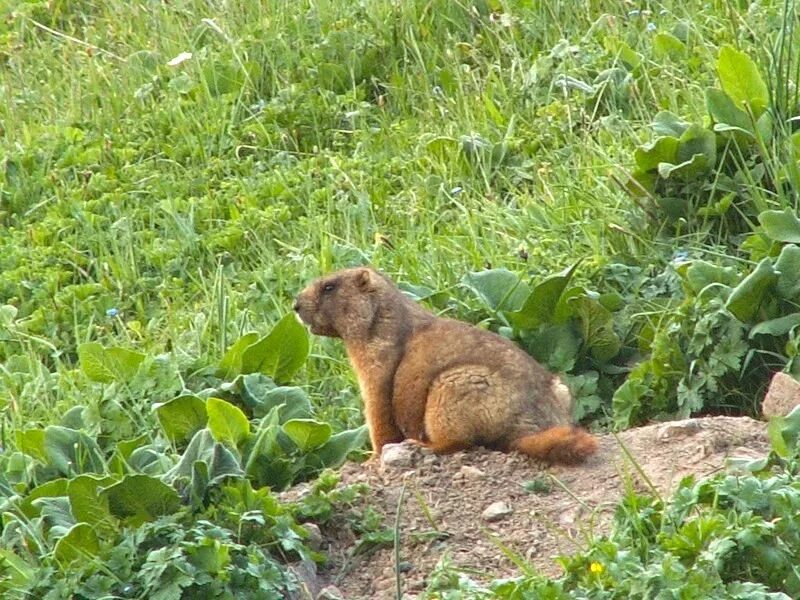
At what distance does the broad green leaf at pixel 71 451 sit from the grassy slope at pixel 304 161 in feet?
2.98

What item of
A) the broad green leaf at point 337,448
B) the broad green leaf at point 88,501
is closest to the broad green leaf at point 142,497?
the broad green leaf at point 88,501

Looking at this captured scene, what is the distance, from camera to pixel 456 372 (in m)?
5.57

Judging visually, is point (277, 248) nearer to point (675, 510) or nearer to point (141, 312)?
point (141, 312)

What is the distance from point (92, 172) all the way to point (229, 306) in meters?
2.05

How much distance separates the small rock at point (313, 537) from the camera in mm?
4688

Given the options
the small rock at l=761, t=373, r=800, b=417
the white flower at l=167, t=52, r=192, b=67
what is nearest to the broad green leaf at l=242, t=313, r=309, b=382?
the small rock at l=761, t=373, r=800, b=417

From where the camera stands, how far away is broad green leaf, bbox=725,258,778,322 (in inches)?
225

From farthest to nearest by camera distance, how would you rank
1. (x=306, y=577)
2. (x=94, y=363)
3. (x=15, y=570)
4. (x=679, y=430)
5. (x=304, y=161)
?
(x=304, y=161) → (x=94, y=363) → (x=679, y=430) → (x=306, y=577) → (x=15, y=570)

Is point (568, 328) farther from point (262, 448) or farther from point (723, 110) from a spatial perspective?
point (262, 448)

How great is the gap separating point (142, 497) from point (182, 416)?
99 centimetres

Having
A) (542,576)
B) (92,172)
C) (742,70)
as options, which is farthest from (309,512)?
(92,172)

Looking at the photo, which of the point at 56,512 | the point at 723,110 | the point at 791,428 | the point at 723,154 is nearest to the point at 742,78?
the point at 723,110

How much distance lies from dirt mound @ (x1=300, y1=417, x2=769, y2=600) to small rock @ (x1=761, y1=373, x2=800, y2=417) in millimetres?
142

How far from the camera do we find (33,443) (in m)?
5.43
